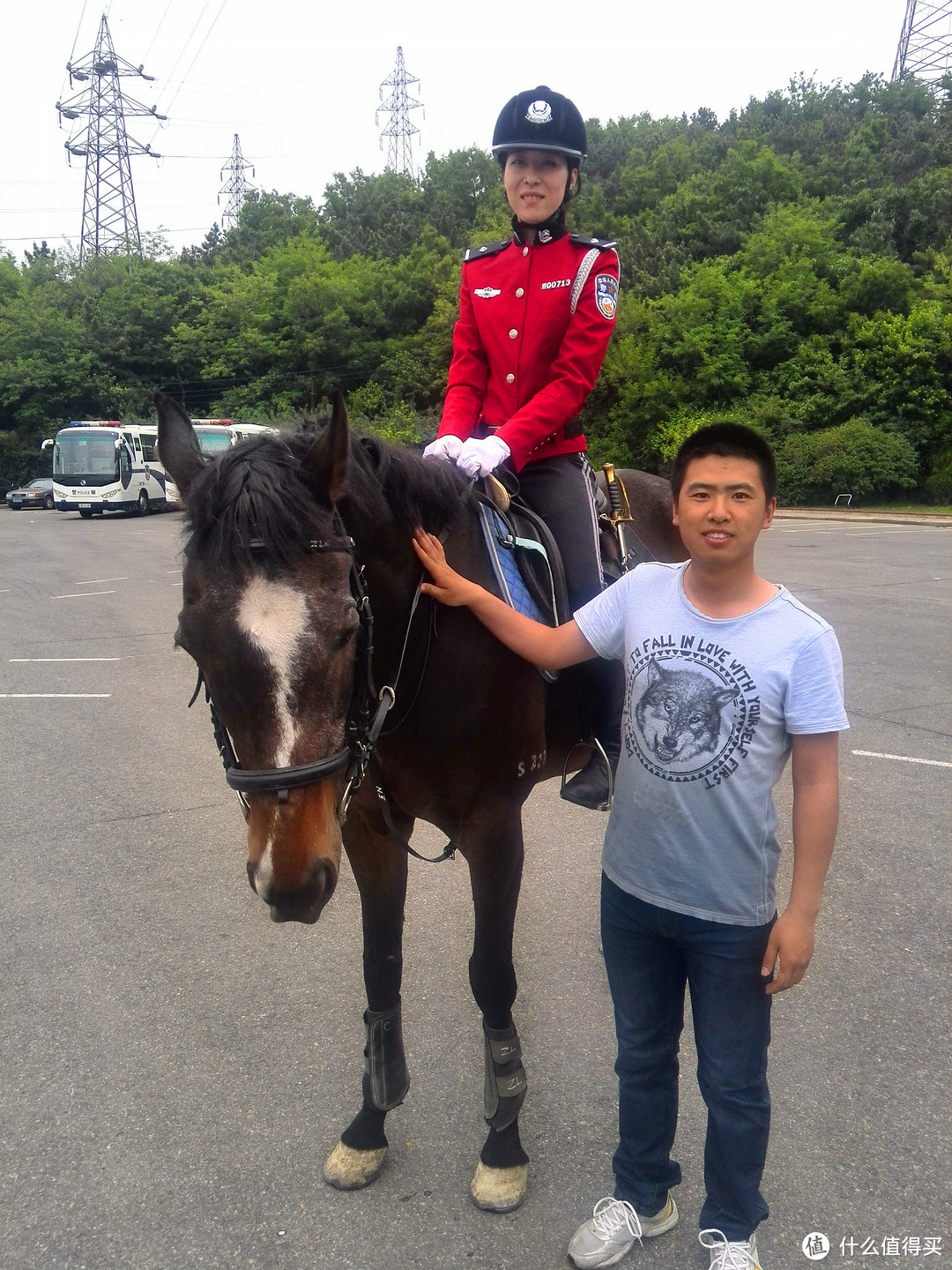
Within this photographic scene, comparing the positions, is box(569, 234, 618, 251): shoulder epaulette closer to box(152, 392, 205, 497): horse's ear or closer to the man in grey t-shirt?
the man in grey t-shirt

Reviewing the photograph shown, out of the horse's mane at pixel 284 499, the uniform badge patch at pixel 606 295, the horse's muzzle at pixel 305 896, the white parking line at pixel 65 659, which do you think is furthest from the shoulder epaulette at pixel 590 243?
the white parking line at pixel 65 659

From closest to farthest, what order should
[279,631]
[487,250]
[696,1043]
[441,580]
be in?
[279,631]
[696,1043]
[441,580]
[487,250]

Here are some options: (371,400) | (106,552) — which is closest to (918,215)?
(371,400)

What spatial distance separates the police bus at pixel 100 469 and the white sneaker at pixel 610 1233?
1232 inches

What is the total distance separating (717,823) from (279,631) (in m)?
1.07

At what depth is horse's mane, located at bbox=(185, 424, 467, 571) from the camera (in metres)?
1.88

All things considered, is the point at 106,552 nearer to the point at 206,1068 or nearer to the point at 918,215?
the point at 206,1068

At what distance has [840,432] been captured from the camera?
96.6 ft

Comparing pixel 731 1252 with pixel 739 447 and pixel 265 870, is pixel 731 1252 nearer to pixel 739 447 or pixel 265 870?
pixel 265 870

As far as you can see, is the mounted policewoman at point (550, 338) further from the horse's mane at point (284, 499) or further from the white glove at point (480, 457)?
the horse's mane at point (284, 499)

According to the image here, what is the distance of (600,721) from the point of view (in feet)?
Answer: 9.93

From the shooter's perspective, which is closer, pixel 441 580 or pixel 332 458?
pixel 332 458

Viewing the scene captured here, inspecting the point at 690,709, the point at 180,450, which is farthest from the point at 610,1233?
the point at 180,450

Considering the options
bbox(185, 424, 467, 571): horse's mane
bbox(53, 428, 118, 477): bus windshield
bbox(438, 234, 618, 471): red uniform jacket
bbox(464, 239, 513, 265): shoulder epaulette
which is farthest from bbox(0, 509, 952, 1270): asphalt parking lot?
bbox(53, 428, 118, 477): bus windshield
